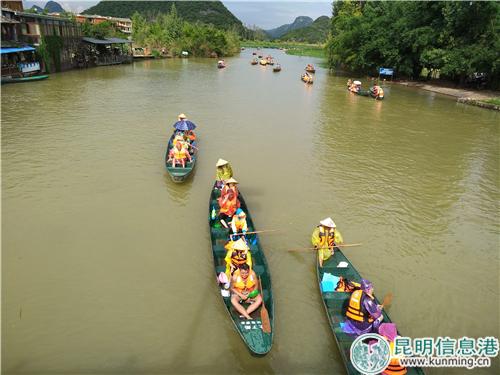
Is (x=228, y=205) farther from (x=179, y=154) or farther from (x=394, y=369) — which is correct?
(x=394, y=369)

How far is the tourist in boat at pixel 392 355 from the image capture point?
6.01 meters

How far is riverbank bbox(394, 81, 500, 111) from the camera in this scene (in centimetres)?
2931

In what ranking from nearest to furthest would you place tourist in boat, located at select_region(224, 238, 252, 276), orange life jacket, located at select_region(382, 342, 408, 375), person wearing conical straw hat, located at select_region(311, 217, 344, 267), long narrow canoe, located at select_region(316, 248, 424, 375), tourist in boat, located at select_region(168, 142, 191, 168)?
Result: orange life jacket, located at select_region(382, 342, 408, 375) < long narrow canoe, located at select_region(316, 248, 424, 375) < tourist in boat, located at select_region(224, 238, 252, 276) < person wearing conical straw hat, located at select_region(311, 217, 344, 267) < tourist in boat, located at select_region(168, 142, 191, 168)

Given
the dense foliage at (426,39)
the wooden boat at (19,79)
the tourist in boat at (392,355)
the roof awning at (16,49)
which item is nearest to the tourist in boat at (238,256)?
the tourist in boat at (392,355)

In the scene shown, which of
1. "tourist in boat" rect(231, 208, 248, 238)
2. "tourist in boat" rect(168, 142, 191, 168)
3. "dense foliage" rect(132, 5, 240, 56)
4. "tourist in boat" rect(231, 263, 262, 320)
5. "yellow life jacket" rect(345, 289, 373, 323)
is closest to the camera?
"yellow life jacket" rect(345, 289, 373, 323)

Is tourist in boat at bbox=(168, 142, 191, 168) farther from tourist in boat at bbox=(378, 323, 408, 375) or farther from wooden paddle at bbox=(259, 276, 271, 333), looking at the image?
tourist in boat at bbox=(378, 323, 408, 375)

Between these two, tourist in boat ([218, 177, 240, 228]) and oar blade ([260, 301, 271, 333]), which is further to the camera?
tourist in boat ([218, 177, 240, 228])

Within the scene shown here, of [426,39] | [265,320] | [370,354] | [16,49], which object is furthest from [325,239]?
[16,49]

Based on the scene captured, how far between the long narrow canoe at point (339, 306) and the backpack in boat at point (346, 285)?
3.4 inches

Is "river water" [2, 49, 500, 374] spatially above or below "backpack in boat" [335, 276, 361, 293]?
below

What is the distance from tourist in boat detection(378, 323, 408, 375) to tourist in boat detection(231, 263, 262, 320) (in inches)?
89.3

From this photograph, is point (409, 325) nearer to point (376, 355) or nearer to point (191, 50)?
point (376, 355)

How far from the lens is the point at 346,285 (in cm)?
788

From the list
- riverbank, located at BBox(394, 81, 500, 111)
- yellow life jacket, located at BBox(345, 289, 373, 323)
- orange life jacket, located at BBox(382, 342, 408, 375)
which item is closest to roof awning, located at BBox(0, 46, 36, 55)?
yellow life jacket, located at BBox(345, 289, 373, 323)
